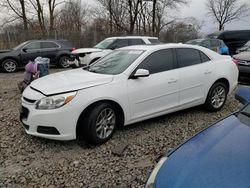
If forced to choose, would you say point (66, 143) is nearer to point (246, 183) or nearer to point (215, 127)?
point (215, 127)

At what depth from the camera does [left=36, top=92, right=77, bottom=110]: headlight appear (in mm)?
3500

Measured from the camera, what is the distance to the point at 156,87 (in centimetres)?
428

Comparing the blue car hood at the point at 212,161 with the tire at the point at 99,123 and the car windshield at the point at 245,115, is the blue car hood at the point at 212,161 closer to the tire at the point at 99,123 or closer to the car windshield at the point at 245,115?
the car windshield at the point at 245,115

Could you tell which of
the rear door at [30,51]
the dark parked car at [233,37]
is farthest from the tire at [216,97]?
the dark parked car at [233,37]

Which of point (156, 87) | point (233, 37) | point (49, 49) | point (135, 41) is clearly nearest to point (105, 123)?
point (156, 87)

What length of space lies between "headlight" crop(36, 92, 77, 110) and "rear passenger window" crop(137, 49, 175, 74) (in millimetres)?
1337

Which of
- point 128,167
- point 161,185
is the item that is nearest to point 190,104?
point 128,167

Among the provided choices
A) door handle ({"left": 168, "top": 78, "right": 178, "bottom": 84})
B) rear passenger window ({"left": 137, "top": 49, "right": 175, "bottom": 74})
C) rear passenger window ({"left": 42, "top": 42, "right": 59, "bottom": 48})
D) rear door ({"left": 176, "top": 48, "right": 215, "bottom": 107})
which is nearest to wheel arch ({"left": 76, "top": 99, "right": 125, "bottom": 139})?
rear passenger window ({"left": 137, "top": 49, "right": 175, "bottom": 74})

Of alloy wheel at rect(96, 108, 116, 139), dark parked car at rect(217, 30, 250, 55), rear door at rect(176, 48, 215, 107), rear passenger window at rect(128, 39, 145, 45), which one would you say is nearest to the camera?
alloy wheel at rect(96, 108, 116, 139)

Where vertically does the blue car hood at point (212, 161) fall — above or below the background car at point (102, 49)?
below

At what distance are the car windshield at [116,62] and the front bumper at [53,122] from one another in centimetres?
113

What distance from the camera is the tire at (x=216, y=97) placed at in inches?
204

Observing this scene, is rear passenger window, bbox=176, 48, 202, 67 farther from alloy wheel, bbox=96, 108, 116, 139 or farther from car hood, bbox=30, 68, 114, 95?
alloy wheel, bbox=96, 108, 116, 139

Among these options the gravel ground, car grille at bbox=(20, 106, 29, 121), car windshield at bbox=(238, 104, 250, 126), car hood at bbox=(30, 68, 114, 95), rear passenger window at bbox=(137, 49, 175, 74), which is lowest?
the gravel ground
